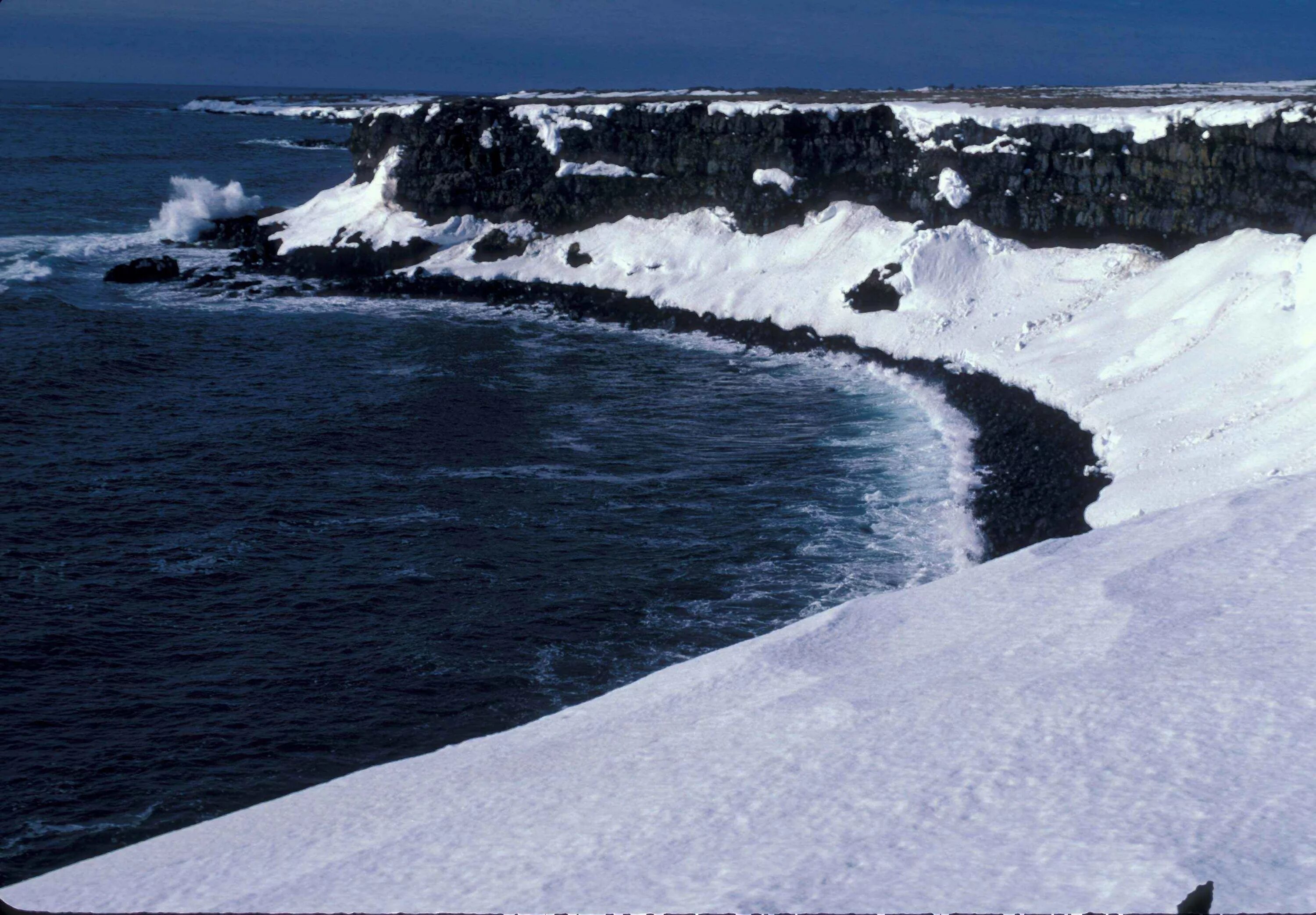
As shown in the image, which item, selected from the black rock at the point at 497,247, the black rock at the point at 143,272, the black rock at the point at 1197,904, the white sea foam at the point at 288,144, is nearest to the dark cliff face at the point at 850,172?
the black rock at the point at 497,247

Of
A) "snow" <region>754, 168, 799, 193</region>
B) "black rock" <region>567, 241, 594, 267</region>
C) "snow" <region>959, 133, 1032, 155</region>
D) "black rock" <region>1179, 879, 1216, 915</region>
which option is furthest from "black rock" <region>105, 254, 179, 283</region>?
"black rock" <region>1179, 879, 1216, 915</region>

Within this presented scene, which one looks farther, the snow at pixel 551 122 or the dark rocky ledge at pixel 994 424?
the snow at pixel 551 122

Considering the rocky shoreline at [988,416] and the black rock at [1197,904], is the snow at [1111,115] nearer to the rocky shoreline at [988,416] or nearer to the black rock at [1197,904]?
the rocky shoreline at [988,416]

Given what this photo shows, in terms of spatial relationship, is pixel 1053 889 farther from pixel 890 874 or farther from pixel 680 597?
pixel 680 597

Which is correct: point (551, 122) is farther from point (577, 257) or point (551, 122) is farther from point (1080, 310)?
point (1080, 310)

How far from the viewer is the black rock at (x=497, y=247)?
52.4 m

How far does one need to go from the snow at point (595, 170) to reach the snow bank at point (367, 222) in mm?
4316

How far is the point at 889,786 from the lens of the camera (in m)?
A: 9.91

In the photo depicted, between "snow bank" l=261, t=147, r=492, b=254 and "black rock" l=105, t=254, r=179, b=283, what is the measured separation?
5.41 meters

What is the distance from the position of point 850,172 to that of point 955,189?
5.97 m

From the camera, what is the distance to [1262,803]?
877cm

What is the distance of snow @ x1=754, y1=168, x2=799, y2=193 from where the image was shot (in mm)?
46688

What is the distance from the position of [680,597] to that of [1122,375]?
569 inches

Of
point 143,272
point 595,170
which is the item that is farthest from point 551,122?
point 143,272
